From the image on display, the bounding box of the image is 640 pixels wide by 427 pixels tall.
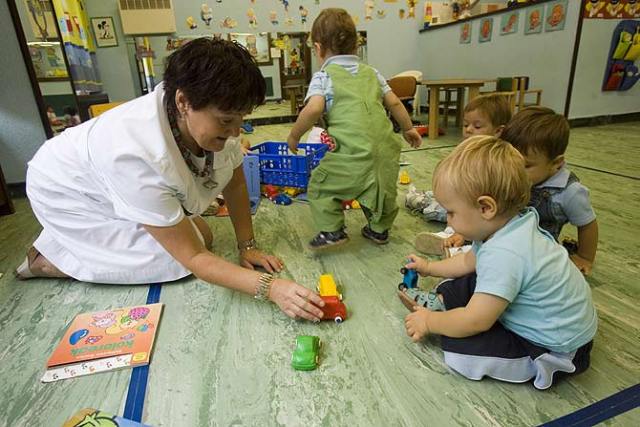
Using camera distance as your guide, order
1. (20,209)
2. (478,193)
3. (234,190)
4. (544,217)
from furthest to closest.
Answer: (20,209), (234,190), (544,217), (478,193)

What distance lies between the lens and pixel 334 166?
1.29m

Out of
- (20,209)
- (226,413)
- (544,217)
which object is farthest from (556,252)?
(20,209)

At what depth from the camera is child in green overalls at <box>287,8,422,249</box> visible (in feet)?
4.16

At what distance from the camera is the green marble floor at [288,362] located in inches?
27.6

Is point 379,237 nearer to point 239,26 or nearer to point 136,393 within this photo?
point 136,393

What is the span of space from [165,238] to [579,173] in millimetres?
2127

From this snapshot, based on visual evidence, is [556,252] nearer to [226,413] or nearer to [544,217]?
[544,217]

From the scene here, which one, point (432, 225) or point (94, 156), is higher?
point (94, 156)

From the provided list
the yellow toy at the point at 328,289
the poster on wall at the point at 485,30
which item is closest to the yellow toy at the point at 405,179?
the yellow toy at the point at 328,289

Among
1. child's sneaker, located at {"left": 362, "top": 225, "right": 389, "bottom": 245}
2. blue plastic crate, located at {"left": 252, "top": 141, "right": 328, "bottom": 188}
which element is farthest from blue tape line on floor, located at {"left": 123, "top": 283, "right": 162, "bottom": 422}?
blue plastic crate, located at {"left": 252, "top": 141, "right": 328, "bottom": 188}

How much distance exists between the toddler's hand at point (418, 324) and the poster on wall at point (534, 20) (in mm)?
3638

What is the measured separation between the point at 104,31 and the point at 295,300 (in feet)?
15.9

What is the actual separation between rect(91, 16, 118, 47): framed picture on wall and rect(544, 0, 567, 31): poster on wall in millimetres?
4509

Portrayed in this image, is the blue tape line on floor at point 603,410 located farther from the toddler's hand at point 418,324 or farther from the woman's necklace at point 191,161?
the woman's necklace at point 191,161
